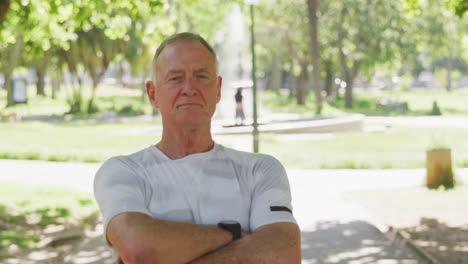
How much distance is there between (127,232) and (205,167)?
0.49 m

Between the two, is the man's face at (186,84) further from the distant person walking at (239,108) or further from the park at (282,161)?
the distant person walking at (239,108)

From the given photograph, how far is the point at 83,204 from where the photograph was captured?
11.7 metres

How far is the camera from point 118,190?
2.75 metres

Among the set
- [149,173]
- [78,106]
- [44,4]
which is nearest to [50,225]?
[44,4]

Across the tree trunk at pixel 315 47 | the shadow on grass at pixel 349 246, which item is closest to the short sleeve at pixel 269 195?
the shadow on grass at pixel 349 246

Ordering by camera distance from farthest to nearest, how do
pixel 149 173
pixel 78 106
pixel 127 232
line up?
1. pixel 78 106
2. pixel 149 173
3. pixel 127 232

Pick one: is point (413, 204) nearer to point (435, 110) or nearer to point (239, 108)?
point (239, 108)

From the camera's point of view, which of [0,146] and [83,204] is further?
[0,146]

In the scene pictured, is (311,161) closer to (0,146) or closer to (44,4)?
(44,4)

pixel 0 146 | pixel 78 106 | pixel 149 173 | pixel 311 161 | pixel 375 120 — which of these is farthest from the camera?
pixel 78 106

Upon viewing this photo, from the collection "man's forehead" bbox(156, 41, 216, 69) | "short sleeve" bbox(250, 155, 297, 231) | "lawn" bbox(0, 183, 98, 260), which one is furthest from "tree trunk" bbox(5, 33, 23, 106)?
"short sleeve" bbox(250, 155, 297, 231)

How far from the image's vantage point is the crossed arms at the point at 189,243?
2582 millimetres

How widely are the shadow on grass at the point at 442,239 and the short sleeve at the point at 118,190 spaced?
598 centimetres

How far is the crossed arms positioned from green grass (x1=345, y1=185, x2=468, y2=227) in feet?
25.0
